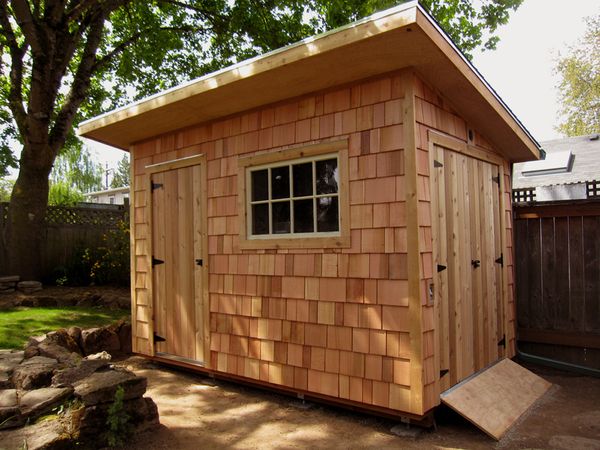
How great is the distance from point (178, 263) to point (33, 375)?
6.07 ft

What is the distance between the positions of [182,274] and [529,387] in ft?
11.4

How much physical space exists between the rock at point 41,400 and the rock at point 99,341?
227 cm

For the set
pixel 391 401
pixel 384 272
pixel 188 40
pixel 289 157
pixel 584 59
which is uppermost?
pixel 584 59

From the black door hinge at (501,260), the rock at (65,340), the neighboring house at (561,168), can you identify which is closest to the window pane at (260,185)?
the black door hinge at (501,260)

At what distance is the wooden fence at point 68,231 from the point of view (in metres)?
8.92

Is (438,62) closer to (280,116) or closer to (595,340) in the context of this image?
(280,116)

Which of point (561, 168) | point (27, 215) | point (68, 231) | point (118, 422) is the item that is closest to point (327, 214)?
point (118, 422)

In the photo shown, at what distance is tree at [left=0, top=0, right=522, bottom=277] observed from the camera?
312 inches

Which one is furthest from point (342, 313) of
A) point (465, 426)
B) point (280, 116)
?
point (280, 116)

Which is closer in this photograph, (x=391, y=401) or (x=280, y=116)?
(x=391, y=401)

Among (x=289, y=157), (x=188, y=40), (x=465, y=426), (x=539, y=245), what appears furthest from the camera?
(x=188, y=40)

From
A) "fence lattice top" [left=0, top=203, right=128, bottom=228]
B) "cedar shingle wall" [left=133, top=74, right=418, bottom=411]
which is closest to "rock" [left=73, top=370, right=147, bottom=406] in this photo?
"cedar shingle wall" [left=133, top=74, right=418, bottom=411]

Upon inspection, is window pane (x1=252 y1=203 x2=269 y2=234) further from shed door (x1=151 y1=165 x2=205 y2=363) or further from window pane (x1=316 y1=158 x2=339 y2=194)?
shed door (x1=151 y1=165 x2=205 y2=363)

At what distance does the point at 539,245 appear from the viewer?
5129 millimetres
